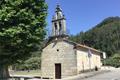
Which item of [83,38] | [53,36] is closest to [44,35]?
[53,36]

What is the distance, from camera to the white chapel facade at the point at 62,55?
33781mm

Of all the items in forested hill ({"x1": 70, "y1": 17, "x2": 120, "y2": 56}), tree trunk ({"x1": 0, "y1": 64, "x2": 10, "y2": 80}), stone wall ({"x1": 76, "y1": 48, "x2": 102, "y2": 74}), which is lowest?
tree trunk ({"x1": 0, "y1": 64, "x2": 10, "y2": 80})

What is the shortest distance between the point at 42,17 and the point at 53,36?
534 inches

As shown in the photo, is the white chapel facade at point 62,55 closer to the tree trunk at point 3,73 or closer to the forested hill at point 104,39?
the tree trunk at point 3,73

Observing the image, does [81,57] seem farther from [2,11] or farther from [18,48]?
[2,11]

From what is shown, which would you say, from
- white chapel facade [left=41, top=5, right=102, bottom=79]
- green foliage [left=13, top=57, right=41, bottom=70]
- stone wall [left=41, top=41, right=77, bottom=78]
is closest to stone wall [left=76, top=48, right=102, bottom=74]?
white chapel facade [left=41, top=5, right=102, bottom=79]

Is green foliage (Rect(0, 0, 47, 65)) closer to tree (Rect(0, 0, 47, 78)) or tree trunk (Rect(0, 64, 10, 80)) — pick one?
tree (Rect(0, 0, 47, 78))

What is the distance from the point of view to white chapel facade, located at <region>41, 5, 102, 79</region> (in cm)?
3378

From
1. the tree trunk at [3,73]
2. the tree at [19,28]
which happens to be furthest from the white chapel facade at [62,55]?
the tree trunk at [3,73]

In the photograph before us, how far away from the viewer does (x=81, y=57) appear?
34719 millimetres

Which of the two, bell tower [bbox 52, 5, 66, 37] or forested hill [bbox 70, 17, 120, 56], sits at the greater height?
forested hill [bbox 70, 17, 120, 56]

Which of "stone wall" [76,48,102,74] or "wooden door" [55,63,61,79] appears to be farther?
"wooden door" [55,63,61,79]

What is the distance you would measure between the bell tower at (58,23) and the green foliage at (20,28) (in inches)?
494

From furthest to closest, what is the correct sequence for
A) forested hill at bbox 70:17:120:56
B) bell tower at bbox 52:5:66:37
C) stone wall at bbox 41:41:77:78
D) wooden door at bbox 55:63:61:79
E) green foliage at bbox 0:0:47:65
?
forested hill at bbox 70:17:120:56 → bell tower at bbox 52:5:66:37 → wooden door at bbox 55:63:61:79 → stone wall at bbox 41:41:77:78 → green foliage at bbox 0:0:47:65
